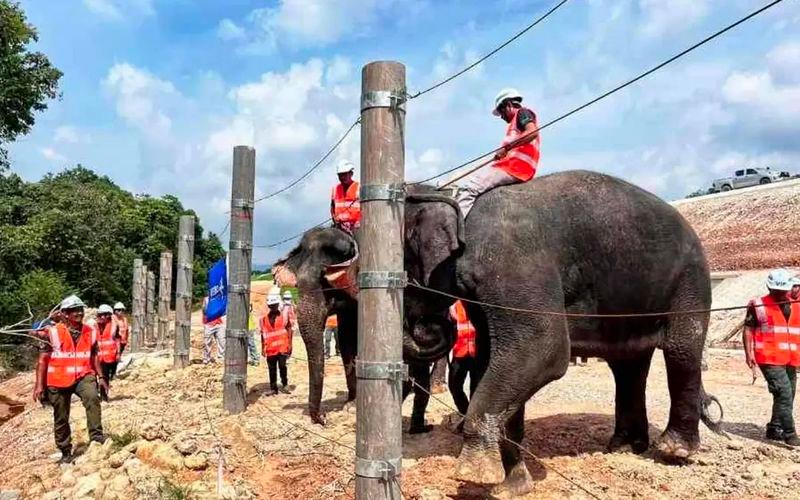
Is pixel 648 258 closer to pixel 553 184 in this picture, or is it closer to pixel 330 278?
pixel 553 184

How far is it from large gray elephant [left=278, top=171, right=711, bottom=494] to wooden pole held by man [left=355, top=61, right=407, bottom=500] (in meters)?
0.87

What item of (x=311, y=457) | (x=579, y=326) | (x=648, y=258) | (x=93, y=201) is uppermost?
(x=93, y=201)

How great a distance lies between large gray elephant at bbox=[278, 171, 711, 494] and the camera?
5.18 meters

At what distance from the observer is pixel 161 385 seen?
12.1 meters

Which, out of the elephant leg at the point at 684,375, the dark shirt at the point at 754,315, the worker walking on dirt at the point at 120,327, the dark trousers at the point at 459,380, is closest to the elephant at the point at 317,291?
the dark trousers at the point at 459,380

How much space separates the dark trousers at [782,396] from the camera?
286 inches

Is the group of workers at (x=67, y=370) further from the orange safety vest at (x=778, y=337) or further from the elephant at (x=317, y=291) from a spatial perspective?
the orange safety vest at (x=778, y=337)

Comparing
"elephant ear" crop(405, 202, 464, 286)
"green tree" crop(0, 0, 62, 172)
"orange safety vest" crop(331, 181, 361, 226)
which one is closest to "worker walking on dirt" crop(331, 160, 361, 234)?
"orange safety vest" crop(331, 181, 361, 226)

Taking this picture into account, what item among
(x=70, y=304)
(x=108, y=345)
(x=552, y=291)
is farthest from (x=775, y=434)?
(x=108, y=345)

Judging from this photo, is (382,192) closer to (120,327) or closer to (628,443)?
(628,443)

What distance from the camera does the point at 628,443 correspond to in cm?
680

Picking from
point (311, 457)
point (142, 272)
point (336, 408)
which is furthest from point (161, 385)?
point (142, 272)

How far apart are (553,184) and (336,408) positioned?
190 inches

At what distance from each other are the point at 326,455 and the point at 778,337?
4664 millimetres
